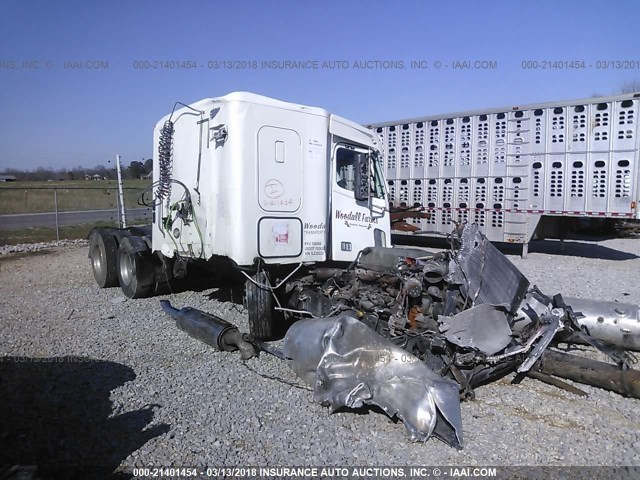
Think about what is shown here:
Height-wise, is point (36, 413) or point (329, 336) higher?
point (329, 336)

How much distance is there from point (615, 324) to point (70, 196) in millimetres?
37582

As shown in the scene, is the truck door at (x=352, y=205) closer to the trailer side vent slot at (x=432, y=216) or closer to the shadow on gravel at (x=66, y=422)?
the shadow on gravel at (x=66, y=422)

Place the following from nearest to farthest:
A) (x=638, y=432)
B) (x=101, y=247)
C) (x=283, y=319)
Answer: (x=638, y=432)
(x=283, y=319)
(x=101, y=247)

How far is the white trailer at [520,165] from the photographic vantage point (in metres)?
11.9

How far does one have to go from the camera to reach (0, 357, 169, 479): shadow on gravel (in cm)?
329

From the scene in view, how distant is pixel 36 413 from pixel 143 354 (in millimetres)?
1646

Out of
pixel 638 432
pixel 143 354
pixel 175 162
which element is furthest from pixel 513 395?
pixel 175 162

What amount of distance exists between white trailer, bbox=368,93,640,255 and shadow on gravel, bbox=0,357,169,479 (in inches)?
355

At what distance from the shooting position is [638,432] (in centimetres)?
393

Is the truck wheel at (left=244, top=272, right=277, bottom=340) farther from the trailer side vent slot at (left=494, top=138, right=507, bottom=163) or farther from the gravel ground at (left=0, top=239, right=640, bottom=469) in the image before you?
the trailer side vent slot at (left=494, top=138, right=507, bottom=163)

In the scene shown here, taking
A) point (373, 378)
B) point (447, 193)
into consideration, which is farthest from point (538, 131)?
point (373, 378)

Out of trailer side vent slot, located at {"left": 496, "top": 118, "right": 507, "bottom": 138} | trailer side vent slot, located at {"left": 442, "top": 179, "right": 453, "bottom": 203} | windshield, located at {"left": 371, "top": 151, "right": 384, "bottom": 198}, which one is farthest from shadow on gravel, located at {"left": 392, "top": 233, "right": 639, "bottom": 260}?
windshield, located at {"left": 371, "top": 151, "right": 384, "bottom": 198}

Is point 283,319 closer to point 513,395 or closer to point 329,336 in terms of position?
point 329,336

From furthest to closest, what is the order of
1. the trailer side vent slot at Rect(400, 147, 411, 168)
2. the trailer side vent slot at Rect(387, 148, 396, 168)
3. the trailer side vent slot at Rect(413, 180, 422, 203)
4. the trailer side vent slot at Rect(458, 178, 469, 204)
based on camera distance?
the trailer side vent slot at Rect(387, 148, 396, 168), the trailer side vent slot at Rect(400, 147, 411, 168), the trailer side vent slot at Rect(413, 180, 422, 203), the trailer side vent slot at Rect(458, 178, 469, 204)
